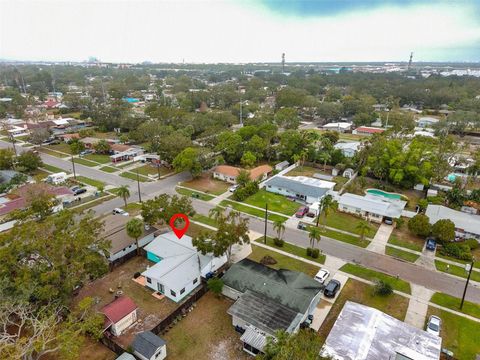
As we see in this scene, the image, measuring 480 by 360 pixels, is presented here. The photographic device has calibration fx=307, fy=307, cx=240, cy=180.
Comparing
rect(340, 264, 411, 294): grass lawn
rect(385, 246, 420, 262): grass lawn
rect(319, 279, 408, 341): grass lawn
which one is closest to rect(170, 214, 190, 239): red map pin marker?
rect(319, 279, 408, 341): grass lawn

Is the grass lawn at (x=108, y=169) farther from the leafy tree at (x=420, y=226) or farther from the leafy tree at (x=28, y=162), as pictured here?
the leafy tree at (x=420, y=226)

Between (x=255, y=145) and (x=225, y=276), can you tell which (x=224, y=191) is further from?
(x=225, y=276)

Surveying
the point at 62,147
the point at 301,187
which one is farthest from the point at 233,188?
the point at 62,147

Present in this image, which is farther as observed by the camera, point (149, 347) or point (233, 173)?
point (233, 173)

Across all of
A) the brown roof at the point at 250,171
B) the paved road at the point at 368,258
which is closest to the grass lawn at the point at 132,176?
the paved road at the point at 368,258

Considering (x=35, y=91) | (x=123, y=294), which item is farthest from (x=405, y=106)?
(x=35, y=91)

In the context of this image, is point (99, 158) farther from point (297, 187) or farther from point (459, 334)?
point (459, 334)
